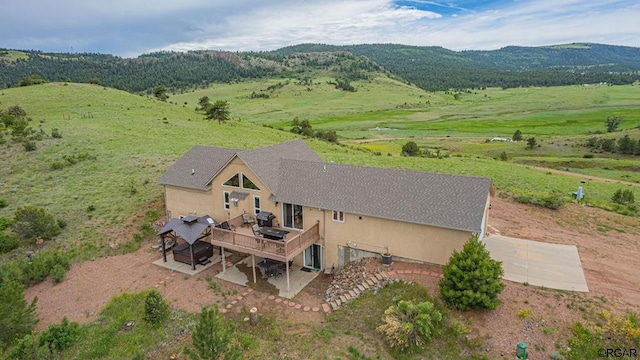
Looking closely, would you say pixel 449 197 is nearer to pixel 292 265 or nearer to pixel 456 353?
pixel 456 353

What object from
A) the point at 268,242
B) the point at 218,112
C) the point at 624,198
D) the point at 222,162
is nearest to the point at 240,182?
the point at 222,162

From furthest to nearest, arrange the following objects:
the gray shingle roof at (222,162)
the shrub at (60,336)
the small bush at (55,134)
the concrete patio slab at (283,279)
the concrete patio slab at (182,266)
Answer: the small bush at (55,134), the gray shingle roof at (222,162), the concrete patio slab at (182,266), the concrete patio slab at (283,279), the shrub at (60,336)

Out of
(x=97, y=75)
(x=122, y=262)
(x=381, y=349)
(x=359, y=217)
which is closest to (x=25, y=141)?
(x=122, y=262)

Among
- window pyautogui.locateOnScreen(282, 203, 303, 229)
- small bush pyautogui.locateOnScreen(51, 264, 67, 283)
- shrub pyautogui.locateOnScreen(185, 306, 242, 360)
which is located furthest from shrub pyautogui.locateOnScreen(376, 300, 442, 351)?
small bush pyautogui.locateOnScreen(51, 264, 67, 283)

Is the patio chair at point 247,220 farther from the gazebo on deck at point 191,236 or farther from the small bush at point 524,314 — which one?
the small bush at point 524,314

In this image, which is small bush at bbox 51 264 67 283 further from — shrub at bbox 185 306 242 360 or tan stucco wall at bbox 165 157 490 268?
shrub at bbox 185 306 242 360

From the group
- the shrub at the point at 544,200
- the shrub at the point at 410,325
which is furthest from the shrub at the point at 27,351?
the shrub at the point at 544,200
